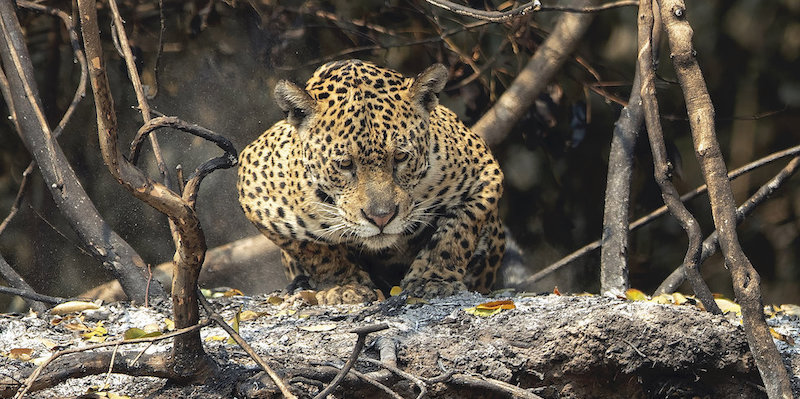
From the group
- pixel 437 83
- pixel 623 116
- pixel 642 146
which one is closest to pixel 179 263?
pixel 437 83

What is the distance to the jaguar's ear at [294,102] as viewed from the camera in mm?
5371

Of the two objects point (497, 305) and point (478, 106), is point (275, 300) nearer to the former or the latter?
point (497, 305)

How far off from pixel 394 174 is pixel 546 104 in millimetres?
2988

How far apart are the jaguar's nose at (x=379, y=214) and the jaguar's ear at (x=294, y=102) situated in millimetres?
692

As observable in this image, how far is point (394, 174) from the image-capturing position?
17.6 feet

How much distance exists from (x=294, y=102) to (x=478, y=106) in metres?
2.91

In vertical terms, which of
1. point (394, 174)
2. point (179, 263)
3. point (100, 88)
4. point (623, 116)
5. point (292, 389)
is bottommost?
point (292, 389)

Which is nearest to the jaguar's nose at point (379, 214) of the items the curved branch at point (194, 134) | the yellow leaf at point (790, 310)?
the curved branch at point (194, 134)

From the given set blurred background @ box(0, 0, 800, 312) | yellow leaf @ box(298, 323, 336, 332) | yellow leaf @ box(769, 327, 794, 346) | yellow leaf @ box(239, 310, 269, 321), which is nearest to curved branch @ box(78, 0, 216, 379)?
yellow leaf @ box(298, 323, 336, 332)

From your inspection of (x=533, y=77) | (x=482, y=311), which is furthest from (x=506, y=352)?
(x=533, y=77)

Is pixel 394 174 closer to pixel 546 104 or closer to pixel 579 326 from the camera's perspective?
pixel 579 326

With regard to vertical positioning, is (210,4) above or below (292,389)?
above

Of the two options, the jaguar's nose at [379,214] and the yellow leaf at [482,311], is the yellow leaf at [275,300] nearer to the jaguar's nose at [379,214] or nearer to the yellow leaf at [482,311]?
the jaguar's nose at [379,214]

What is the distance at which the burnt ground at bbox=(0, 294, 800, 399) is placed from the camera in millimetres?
3959
